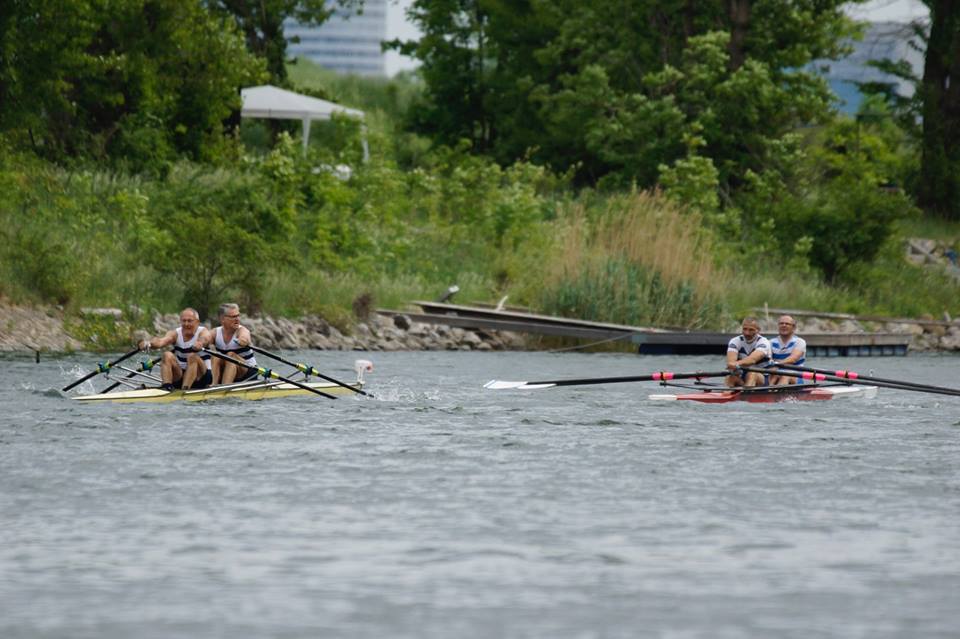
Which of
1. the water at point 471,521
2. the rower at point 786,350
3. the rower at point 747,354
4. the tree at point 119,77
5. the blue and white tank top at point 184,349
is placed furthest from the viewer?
the tree at point 119,77

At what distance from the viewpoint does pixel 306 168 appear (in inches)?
1513

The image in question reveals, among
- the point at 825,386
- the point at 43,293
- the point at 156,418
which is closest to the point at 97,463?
the point at 156,418

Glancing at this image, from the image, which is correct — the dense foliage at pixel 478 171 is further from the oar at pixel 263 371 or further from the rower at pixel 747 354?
the rower at pixel 747 354

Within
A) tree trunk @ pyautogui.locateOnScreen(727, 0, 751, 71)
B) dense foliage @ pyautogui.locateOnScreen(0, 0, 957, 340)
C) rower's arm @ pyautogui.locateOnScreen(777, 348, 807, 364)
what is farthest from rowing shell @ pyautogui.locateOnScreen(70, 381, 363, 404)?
tree trunk @ pyautogui.locateOnScreen(727, 0, 751, 71)

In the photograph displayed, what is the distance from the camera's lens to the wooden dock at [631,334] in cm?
3288

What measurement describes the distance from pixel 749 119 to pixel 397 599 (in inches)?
1500

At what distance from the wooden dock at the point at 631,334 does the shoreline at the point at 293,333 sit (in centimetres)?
38

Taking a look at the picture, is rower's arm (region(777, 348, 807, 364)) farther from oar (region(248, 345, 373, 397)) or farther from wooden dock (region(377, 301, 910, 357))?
wooden dock (region(377, 301, 910, 357))

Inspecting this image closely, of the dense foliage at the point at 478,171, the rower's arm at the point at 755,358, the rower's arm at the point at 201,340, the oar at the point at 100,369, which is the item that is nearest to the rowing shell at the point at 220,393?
the oar at the point at 100,369

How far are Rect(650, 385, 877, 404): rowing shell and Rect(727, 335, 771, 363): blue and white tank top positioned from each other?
541 mm

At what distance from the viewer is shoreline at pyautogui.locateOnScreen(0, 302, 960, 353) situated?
29.9 metres

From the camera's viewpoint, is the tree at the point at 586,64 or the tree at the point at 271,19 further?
the tree at the point at 271,19

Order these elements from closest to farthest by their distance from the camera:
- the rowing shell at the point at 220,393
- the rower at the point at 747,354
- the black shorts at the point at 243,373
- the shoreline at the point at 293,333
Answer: the rowing shell at the point at 220,393, the black shorts at the point at 243,373, the rower at the point at 747,354, the shoreline at the point at 293,333

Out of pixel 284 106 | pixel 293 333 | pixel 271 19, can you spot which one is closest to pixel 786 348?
pixel 293 333
